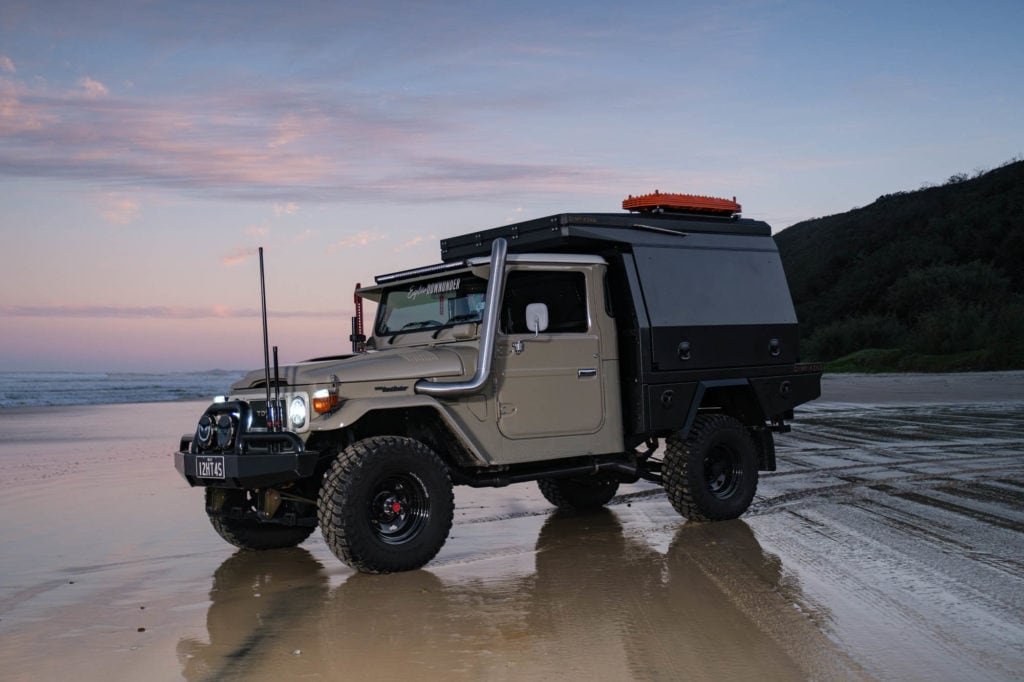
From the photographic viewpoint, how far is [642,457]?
9234 mm

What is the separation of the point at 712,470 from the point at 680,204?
7.85 ft

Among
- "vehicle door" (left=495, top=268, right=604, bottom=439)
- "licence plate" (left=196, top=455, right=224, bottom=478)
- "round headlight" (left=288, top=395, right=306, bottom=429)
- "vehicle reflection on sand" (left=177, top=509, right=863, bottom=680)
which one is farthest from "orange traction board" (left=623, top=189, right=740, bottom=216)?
"licence plate" (left=196, top=455, right=224, bottom=478)

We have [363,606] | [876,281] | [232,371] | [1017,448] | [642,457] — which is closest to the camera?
[363,606]

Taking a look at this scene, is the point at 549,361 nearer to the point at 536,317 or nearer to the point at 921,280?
the point at 536,317

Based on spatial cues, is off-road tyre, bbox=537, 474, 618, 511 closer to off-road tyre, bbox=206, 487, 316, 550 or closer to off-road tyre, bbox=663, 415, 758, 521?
off-road tyre, bbox=663, 415, 758, 521

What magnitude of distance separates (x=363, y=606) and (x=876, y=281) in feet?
225

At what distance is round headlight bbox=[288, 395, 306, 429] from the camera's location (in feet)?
23.4

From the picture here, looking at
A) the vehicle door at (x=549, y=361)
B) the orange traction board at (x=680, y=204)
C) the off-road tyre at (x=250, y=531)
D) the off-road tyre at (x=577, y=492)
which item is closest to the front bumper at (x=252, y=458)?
the off-road tyre at (x=250, y=531)

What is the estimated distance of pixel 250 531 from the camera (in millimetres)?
8055

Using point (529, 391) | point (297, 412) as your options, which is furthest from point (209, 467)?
point (529, 391)

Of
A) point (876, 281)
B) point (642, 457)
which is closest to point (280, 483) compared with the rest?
point (642, 457)

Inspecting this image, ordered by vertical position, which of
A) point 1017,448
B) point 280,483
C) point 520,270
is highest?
point 520,270

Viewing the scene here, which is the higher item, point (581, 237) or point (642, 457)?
point (581, 237)

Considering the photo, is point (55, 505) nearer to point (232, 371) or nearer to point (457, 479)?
point (457, 479)
